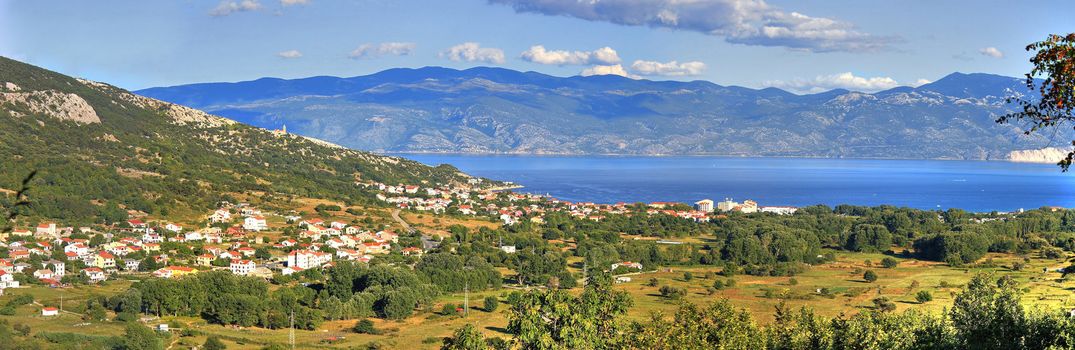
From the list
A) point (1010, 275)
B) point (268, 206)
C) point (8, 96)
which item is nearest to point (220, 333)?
point (1010, 275)

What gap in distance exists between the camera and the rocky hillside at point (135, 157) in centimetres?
6475

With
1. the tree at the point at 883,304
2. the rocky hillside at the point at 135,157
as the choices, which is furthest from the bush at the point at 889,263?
the rocky hillside at the point at 135,157

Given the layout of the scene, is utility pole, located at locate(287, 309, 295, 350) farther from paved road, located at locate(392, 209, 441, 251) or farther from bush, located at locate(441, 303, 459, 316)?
paved road, located at locate(392, 209, 441, 251)

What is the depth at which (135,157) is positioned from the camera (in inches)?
3147

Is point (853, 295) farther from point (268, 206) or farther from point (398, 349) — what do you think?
point (268, 206)

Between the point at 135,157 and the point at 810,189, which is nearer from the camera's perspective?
the point at 135,157

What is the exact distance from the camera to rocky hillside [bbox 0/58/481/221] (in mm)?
64750

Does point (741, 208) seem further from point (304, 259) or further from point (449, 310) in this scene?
point (449, 310)

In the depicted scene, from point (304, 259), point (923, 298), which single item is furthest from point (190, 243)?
point (923, 298)

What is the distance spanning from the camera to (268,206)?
2869 inches

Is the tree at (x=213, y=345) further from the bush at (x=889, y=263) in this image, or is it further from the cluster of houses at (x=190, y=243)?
the bush at (x=889, y=263)

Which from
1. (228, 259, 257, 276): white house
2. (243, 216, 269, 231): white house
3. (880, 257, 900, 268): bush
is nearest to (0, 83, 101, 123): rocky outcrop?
(243, 216, 269, 231): white house

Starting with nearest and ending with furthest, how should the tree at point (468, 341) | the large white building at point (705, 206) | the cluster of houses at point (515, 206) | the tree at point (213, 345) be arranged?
the tree at point (468, 341) < the tree at point (213, 345) < the cluster of houses at point (515, 206) < the large white building at point (705, 206)

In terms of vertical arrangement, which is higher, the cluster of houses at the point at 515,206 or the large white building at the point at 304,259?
the cluster of houses at the point at 515,206
